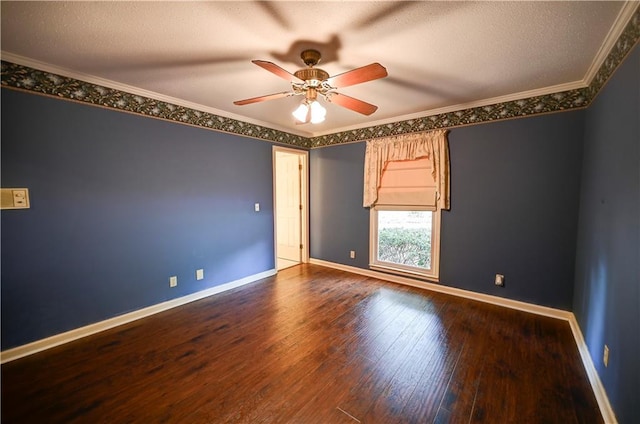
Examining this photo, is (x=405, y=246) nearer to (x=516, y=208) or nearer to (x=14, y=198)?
(x=516, y=208)

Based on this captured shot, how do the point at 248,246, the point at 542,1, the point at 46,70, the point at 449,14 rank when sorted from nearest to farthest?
the point at 542,1, the point at 449,14, the point at 46,70, the point at 248,246

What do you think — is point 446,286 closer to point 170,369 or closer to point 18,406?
point 170,369

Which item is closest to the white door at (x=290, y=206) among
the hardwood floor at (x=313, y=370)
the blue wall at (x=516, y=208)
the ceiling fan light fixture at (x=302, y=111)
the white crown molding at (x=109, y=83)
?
the white crown molding at (x=109, y=83)

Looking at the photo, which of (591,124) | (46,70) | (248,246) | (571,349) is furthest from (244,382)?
(591,124)

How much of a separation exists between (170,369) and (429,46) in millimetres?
3181

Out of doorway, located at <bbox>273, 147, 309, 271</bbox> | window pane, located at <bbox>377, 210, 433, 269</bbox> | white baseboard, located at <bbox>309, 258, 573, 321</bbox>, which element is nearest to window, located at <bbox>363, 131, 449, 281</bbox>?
window pane, located at <bbox>377, 210, 433, 269</bbox>

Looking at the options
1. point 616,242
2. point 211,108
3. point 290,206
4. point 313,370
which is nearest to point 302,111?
point 211,108

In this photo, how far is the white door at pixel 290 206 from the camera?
4871 mm

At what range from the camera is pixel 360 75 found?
5.71 feet

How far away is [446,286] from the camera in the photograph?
11.4 ft

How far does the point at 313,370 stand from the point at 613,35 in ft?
10.4

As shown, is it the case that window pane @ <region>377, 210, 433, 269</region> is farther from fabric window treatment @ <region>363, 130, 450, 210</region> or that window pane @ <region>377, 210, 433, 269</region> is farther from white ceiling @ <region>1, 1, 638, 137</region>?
white ceiling @ <region>1, 1, 638, 137</region>

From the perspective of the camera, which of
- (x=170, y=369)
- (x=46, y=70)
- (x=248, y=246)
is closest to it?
(x=170, y=369)

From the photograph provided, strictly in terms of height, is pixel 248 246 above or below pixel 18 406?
above
